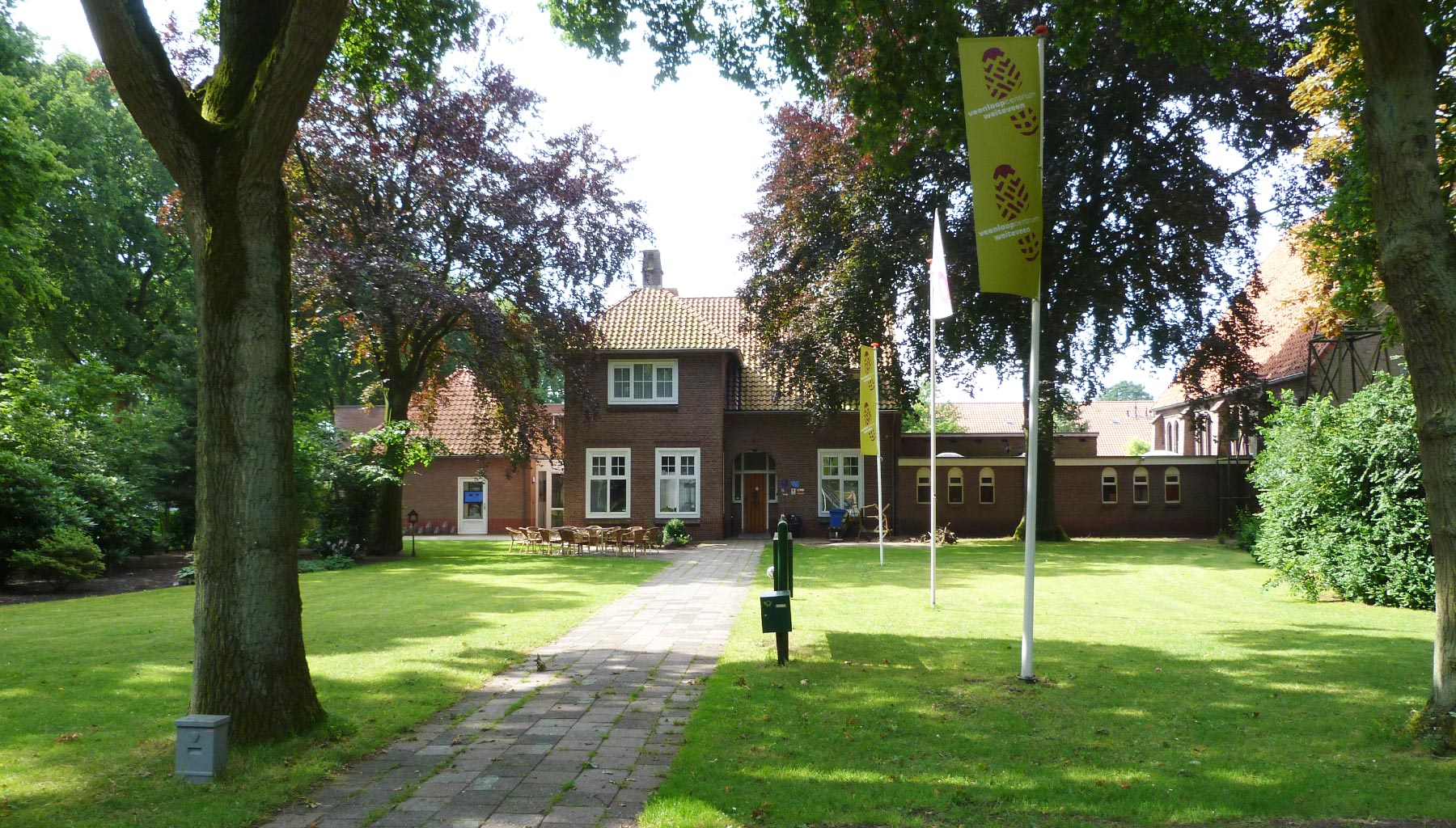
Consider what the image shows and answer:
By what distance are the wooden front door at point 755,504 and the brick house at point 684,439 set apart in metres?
0.93

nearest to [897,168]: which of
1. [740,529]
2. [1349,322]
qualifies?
[1349,322]

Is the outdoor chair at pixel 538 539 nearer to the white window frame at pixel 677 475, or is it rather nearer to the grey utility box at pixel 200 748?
the white window frame at pixel 677 475

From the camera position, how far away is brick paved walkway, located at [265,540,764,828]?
4.68m

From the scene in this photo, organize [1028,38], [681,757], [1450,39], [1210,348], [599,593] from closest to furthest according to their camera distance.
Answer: [681,757], [1028,38], [1450,39], [599,593], [1210,348]

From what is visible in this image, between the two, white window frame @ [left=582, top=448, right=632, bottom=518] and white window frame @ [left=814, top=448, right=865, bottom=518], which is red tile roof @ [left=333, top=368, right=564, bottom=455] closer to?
white window frame @ [left=582, top=448, right=632, bottom=518]

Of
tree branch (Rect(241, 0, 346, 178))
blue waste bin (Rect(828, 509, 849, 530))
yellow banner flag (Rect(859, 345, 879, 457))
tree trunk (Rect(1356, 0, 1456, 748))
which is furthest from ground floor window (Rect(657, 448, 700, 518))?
tree trunk (Rect(1356, 0, 1456, 748))

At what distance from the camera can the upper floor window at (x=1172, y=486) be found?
32562mm

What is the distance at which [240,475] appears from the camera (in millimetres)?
5730

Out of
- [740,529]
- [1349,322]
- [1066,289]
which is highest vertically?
[1066,289]

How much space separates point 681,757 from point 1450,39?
915 centimetres

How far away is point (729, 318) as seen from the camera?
108 feet

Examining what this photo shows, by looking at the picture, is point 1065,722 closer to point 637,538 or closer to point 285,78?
point 285,78

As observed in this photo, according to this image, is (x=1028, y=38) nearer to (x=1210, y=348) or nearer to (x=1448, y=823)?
(x=1448, y=823)

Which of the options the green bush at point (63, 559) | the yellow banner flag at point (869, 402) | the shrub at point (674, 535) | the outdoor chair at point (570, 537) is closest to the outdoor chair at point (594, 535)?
the outdoor chair at point (570, 537)
